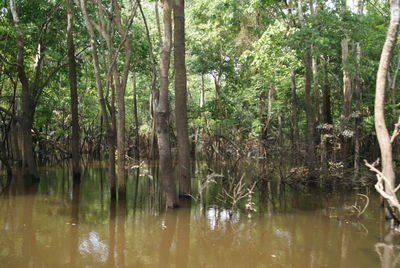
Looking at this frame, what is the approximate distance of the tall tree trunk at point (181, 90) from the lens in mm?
8633

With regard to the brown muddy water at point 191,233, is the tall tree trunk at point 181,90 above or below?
above

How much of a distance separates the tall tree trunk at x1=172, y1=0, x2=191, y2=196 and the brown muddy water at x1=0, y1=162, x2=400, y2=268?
0.65 metres

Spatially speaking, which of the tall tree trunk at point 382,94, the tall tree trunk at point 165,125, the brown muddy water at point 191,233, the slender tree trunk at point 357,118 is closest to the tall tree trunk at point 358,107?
the slender tree trunk at point 357,118

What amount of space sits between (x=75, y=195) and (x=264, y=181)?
570 cm

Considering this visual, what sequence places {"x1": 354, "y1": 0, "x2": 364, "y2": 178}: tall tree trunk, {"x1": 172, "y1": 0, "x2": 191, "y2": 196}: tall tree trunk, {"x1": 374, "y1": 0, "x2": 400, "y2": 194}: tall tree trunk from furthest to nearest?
1. {"x1": 354, "y1": 0, "x2": 364, "y2": 178}: tall tree trunk
2. {"x1": 172, "y1": 0, "x2": 191, "y2": 196}: tall tree trunk
3. {"x1": 374, "y1": 0, "x2": 400, "y2": 194}: tall tree trunk

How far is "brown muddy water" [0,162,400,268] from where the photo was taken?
502 cm

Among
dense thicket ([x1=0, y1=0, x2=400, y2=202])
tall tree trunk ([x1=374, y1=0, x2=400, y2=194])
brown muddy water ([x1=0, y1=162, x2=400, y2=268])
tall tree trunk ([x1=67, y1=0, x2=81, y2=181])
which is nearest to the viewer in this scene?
brown muddy water ([x1=0, y1=162, x2=400, y2=268])

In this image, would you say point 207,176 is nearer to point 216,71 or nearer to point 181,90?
point 181,90

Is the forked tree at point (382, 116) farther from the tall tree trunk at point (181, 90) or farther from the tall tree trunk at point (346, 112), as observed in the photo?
the tall tree trunk at point (346, 112)

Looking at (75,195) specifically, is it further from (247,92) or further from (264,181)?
(247,92)

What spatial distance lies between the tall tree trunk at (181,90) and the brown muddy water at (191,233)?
654 mm

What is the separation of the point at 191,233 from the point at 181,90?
3.63 m

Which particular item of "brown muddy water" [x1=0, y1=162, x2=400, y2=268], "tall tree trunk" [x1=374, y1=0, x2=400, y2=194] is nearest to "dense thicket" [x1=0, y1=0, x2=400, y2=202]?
"brown muddy water" [x1=0, y1=162, x2=400, y2=268]

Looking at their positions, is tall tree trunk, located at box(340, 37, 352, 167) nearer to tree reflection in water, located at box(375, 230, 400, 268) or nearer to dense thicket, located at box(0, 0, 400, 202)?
dense thicket, located at box(0, 0, 400, 202)
